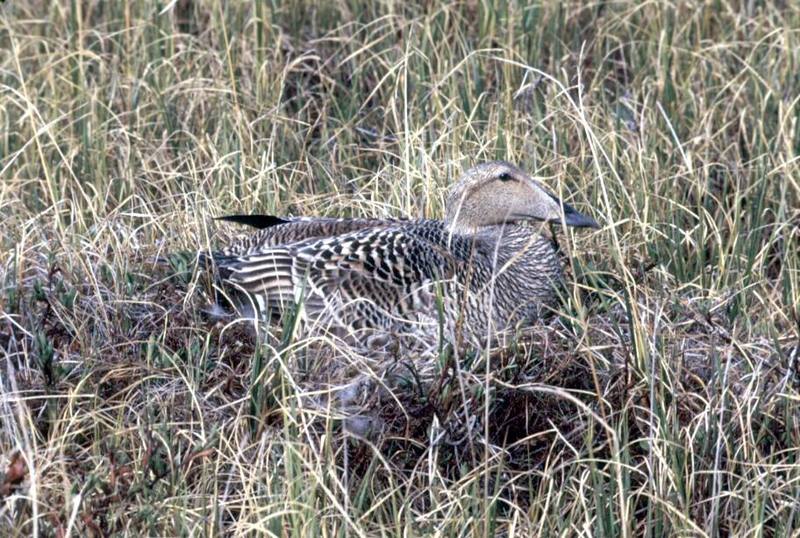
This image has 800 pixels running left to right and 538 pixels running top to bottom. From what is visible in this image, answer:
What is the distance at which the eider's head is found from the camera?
4656 mm

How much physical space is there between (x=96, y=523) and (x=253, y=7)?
3358mm

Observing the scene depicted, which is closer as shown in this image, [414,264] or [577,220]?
[414,264]

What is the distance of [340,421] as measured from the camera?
3740mm

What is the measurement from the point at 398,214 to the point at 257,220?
22.5 inches

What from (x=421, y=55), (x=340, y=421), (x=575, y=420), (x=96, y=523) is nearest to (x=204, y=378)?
(x=340, y=421)

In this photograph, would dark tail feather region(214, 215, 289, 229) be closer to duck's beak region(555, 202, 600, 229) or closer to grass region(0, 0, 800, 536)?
grass region(0, 0, 800, 536)

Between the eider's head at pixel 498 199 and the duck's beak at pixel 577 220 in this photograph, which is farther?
the eider's head at pixel 498 199

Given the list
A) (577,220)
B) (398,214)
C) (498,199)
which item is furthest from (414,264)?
(398,214)

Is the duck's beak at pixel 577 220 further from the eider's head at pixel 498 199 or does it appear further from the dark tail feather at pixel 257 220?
the dark tail feather at pixel 257 220

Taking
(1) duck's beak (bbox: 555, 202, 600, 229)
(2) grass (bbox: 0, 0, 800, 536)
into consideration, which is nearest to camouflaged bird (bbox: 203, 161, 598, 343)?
(1) duck's beak (bbox: 555, 202, 600, 229)

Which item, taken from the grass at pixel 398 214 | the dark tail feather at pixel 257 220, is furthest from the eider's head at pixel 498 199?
the dark tail feather at pixel 257 220

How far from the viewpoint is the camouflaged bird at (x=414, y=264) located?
14.0ft

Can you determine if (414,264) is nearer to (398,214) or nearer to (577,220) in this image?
(577,220)

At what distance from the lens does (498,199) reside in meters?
4.70
